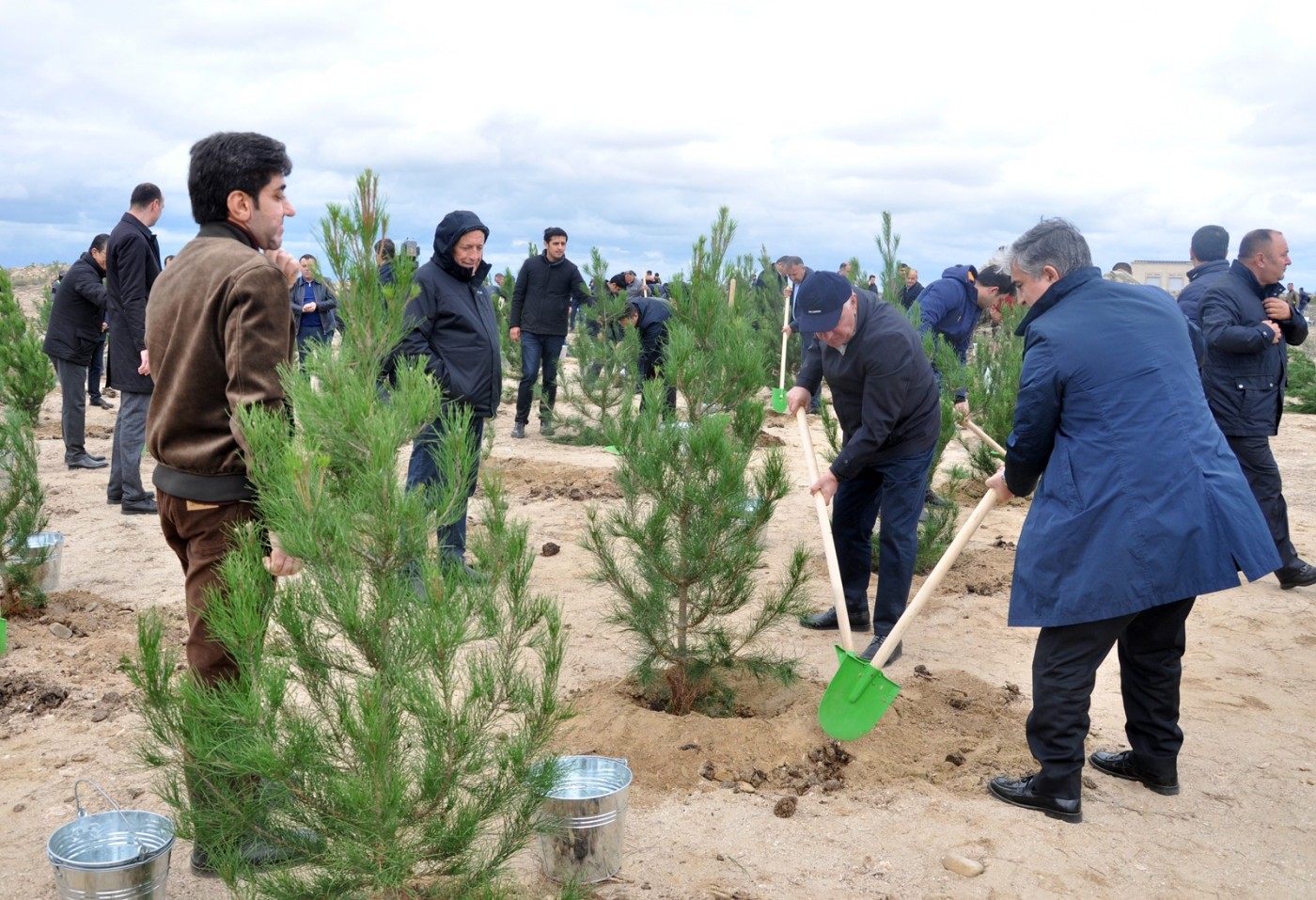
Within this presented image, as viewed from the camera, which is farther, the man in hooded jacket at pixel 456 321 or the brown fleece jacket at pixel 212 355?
the man in hooded jacket at pixel 456 321

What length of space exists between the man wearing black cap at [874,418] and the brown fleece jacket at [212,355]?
231 centimetres

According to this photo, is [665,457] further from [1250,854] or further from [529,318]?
[529,318]

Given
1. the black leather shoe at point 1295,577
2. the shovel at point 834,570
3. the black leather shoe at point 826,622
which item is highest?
the shovel at point 834,570

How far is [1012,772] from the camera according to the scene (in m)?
3.49

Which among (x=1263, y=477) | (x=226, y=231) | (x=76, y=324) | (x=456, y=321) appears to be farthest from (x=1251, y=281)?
(x=76, y=324)

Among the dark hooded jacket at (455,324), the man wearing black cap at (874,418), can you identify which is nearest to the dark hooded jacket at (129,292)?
the dark hooded jacket at (455,324)

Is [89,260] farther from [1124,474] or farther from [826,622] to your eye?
[1124,474]

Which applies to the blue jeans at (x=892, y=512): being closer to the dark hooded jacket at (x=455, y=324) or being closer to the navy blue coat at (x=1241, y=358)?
the dark hooded jacket at (x=455, y=324)

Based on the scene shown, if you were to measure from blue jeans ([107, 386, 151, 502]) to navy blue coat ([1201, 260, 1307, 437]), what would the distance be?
6.19m

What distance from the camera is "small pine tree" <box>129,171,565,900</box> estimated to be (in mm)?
2002

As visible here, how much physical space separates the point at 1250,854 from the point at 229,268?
331cm

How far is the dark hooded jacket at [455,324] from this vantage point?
4.87 meters

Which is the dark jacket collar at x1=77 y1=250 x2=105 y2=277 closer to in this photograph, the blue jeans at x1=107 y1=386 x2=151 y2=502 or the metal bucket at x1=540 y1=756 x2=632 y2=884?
the blue jeans at x1=107 y1=386 x2=151 y2=502

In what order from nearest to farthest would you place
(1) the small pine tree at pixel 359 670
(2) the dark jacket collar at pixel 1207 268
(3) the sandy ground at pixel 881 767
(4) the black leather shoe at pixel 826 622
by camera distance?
(1) the small pine tree at pixel 359 670 < (3) the sandy ground at pixel 881 767 < (4) the black leather shoe at pixel 826 622 < (2) the dark jacket collar at pixel 1207 268
